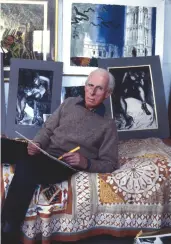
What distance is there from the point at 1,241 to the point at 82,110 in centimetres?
89

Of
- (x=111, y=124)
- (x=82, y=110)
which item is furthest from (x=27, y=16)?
(x=111, y=124)

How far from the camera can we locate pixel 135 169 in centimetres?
208

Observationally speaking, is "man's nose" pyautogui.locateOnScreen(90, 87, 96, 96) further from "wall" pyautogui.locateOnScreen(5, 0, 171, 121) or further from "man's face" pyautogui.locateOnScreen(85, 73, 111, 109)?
"wall" pyautogui.locateOnScreen(5, 0, 171, 121)

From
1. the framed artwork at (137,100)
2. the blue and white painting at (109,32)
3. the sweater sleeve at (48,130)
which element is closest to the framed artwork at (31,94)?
the blue and white painting at (109,32)

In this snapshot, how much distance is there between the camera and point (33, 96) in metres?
2.97

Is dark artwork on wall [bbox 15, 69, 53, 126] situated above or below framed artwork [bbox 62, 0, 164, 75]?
below

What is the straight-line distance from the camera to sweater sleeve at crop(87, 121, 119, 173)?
81.0 inches

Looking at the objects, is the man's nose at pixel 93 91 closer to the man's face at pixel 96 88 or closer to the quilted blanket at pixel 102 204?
the man's face at pixel 96 88

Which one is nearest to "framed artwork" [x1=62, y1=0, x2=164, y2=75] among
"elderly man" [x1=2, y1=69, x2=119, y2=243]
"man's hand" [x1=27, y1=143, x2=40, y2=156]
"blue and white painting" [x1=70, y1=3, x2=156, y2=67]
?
"blue and white painting" [x1=70, y1=3, x2=156, y2=67]

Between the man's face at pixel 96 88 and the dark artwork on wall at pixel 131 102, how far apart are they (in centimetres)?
76

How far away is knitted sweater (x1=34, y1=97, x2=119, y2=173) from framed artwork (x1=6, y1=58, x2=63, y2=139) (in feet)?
2.07

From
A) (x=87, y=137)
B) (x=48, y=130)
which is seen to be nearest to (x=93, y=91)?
(x=87, y=137)

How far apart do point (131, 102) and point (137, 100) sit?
0.17ft

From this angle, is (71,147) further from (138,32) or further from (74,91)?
(138,32)
